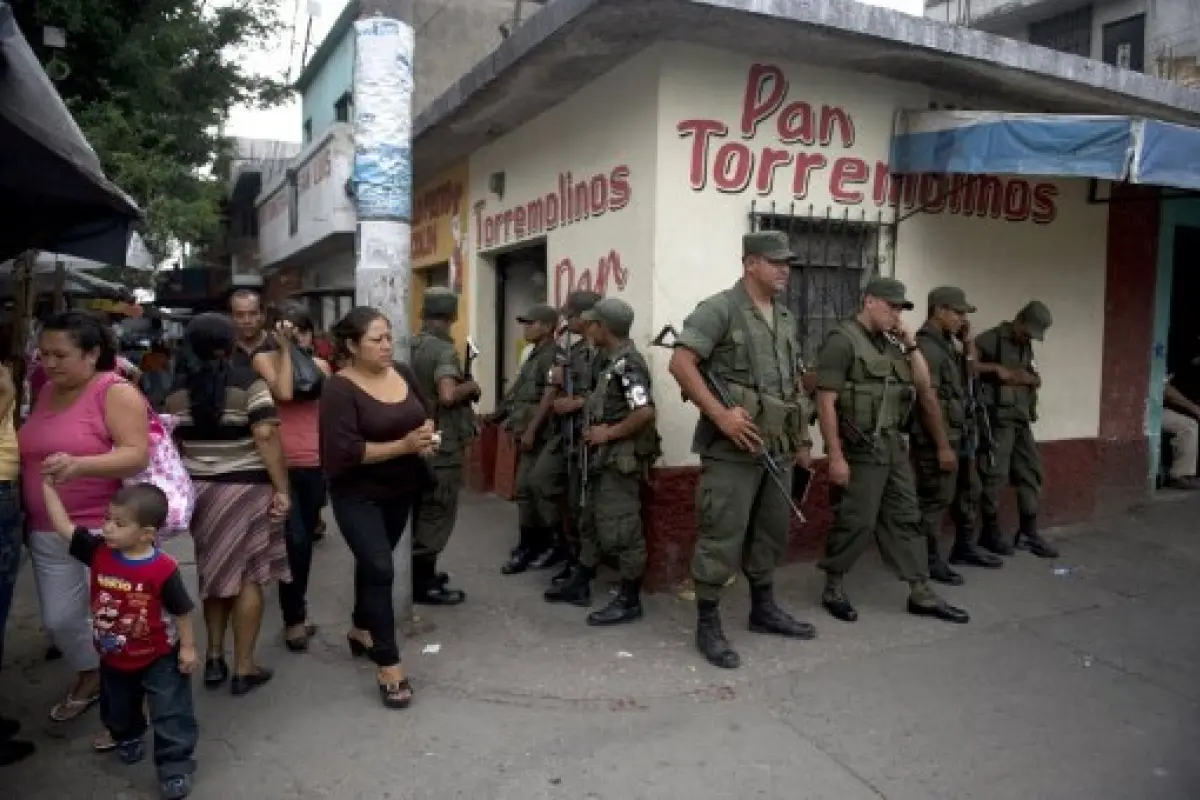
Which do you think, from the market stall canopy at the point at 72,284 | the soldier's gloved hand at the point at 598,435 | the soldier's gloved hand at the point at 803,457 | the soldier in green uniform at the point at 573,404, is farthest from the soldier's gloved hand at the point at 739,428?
the market stall canopy at the point at 72,284

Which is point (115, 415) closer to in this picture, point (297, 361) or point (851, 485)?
point (297, 361)

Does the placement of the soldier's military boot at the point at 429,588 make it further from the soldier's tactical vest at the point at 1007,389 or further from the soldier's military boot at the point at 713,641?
the soldier's tactical vest at the point at 1007,389

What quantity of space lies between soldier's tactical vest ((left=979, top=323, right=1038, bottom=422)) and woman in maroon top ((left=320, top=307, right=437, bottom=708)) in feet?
12.8

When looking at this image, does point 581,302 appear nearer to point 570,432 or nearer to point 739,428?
point 570,432

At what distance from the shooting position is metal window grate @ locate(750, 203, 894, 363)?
5418 mm

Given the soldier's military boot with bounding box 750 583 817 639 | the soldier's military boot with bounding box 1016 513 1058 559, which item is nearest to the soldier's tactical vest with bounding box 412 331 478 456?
the soldier's military boot with bounding box 750 583 817 639

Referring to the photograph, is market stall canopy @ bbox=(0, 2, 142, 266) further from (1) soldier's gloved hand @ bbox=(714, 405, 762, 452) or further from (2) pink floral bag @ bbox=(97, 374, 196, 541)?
(1) soldier's gloved hand @ bbox=(714, 405, 762, 452)

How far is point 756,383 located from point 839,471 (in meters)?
0.71

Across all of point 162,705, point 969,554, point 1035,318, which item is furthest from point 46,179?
point 1035,318

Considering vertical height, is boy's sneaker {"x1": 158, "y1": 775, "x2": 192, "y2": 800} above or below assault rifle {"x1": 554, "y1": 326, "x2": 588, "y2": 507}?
below

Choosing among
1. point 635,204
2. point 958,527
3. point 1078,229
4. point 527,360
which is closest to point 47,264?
point 527,360

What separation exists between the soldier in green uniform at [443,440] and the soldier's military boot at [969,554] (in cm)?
315

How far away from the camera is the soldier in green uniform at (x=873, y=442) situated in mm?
4430

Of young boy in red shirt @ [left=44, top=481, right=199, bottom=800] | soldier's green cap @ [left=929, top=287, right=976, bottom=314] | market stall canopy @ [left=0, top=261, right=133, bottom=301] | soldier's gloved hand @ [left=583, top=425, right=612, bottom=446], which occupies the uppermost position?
market stall canopy @ [left=0, top=261, right=133, bottom=301]
